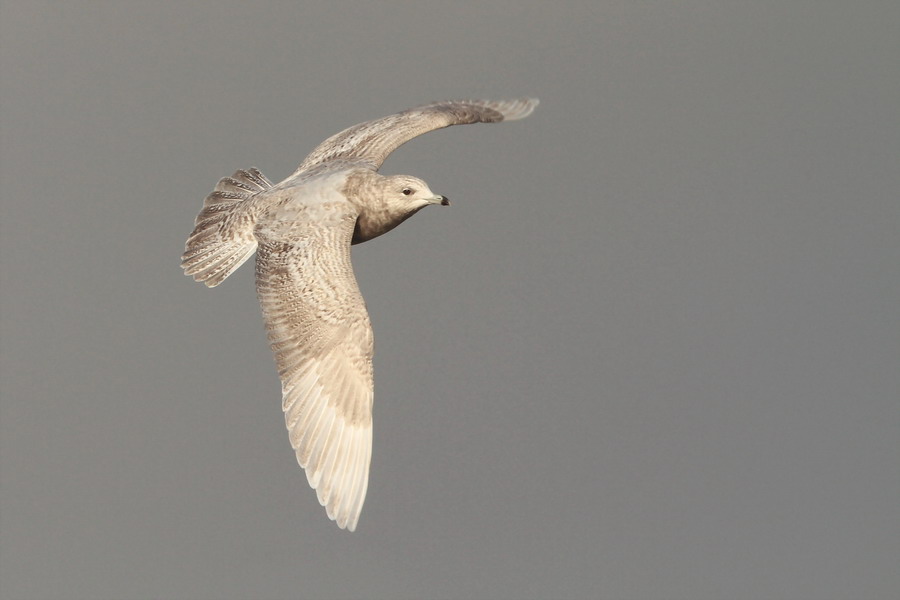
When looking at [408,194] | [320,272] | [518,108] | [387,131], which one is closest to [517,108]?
[518,108]

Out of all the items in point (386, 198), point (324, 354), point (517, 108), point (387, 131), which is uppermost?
point (517, 108)

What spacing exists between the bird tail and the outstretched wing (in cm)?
81

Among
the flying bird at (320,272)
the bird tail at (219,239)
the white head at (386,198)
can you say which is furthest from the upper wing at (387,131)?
the bird tail at (219,239)

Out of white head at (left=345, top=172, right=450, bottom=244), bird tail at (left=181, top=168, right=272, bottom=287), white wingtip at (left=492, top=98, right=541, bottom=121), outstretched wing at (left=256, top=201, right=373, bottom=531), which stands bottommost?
outstretched wing at (left=256, top=201, right=373, bottom=531)

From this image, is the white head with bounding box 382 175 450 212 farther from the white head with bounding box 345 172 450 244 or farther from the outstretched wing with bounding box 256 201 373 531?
the outstretched wing with bounding box 256 201 373 531

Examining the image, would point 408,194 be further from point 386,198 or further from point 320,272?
point 320,272

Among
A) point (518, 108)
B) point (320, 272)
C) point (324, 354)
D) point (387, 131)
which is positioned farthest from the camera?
point (518, 108)

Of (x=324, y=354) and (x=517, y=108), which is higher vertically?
(x=517, y=108)

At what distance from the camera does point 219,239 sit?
16156 mm

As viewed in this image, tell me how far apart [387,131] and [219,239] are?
2706 millimetres

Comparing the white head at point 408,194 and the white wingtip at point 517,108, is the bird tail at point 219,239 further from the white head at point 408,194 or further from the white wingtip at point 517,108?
the white wingtip at point 517,108

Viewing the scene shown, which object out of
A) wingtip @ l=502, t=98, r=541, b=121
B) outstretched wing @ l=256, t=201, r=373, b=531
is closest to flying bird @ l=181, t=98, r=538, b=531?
outstretched wing @ l=256, t=201, r=373, b=531

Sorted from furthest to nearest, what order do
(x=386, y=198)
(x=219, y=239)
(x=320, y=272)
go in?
(x=219, y=239) → (x=386, y=198) → (x=320, y=272)

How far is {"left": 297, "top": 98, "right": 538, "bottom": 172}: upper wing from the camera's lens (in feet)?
56.6
